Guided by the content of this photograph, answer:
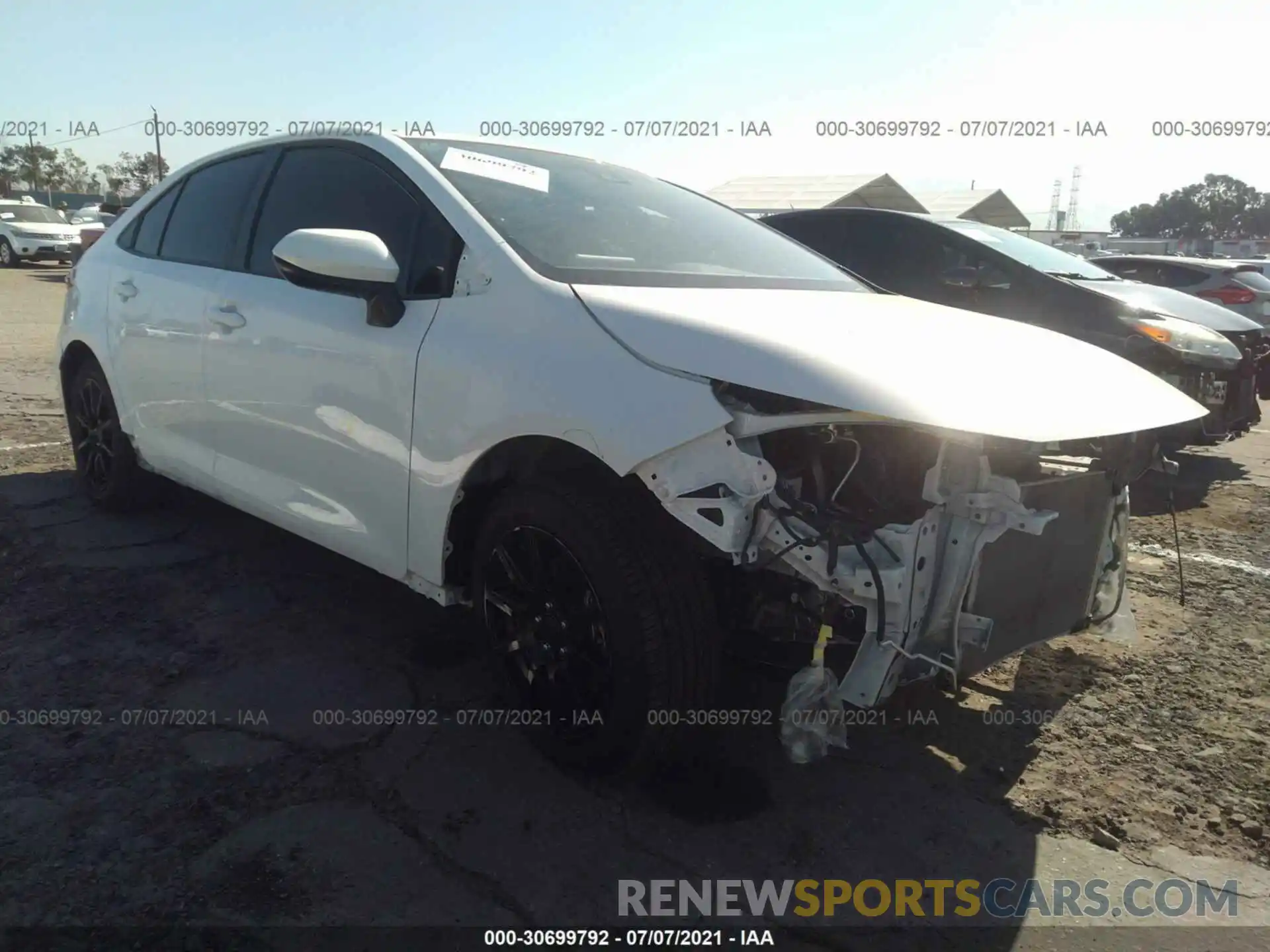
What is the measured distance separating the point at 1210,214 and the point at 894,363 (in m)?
73.0

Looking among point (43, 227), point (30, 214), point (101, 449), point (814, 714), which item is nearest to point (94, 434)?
point (101, 449)

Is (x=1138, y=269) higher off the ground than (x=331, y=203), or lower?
higher

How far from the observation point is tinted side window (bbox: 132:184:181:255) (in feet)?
13.3

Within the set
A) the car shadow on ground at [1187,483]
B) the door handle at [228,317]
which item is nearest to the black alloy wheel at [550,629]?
the door handle at [228,317]

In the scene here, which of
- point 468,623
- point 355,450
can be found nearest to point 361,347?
point 355,450

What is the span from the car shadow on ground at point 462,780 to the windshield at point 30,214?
80.2ft

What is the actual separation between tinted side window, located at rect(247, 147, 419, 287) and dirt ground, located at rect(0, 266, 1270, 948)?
1.31m

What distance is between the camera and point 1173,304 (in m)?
6.49

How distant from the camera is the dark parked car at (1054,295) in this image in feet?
17.9

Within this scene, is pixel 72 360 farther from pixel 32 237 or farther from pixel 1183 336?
pixel 32 237

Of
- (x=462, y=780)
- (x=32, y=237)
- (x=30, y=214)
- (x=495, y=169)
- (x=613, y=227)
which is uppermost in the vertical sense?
(x=30, y=214)

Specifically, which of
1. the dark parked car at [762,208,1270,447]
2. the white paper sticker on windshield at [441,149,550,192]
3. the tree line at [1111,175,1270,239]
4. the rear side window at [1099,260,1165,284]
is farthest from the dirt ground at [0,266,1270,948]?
the tree line at [1111,175,1270,239]

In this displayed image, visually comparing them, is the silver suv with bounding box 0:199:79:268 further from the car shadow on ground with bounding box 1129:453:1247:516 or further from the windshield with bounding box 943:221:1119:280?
the car shadow on ground with bounding box 1129:453:1247:516

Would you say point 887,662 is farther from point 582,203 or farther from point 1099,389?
point 582,203
